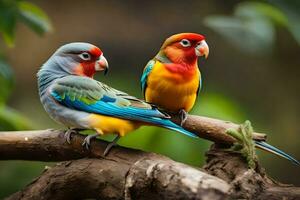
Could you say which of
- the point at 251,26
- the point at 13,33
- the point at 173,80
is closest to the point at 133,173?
the point at 173,80

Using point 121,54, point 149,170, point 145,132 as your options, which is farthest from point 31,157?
point 121,54

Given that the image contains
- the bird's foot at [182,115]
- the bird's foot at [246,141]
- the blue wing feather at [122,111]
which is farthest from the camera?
the bird's foot at [182,115]

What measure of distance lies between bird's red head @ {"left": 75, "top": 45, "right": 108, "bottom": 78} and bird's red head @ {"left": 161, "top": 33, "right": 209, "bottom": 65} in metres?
0.32

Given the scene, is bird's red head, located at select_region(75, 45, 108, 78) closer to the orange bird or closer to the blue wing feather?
the blue wing feather

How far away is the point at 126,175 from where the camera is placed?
227 cm

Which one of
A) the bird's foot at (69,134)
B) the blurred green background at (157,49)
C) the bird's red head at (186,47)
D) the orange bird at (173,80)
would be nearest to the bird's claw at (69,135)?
the bird's foot at (69,134)

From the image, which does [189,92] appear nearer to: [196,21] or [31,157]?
[31,157]

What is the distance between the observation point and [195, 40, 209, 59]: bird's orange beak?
2.63 meters

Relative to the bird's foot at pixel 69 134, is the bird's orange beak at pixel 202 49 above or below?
above

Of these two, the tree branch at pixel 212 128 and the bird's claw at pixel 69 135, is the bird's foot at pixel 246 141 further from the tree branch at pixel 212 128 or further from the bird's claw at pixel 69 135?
the bird's claw at pixel 69 135

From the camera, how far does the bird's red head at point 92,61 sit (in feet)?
8.41

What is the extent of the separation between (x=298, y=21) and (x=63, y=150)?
124 cm

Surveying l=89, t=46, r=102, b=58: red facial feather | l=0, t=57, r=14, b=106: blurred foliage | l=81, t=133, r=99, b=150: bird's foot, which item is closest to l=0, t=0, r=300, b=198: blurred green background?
l=0, t=57, r=14, b=106: blurred foliage

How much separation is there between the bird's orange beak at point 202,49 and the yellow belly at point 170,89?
0.15m
